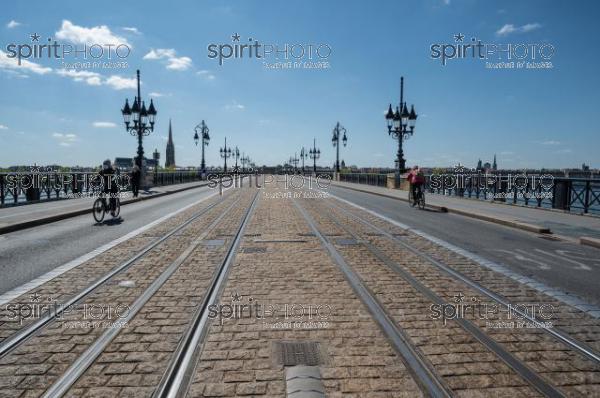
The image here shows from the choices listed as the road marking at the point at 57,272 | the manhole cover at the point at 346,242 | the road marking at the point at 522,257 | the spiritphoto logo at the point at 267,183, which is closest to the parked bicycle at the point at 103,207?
the road marking at the point at 57,272

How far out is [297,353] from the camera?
3639 millimetres

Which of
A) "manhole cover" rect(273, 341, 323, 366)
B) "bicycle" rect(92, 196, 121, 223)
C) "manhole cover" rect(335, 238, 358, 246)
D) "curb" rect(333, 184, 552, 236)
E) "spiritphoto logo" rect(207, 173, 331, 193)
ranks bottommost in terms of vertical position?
"manhole cover" rect(273, 341, 323, 366)

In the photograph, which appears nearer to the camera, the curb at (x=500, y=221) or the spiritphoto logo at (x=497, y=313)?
the spiritphoto logo at (x=497, y=313)

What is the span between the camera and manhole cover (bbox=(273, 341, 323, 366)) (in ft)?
11.4

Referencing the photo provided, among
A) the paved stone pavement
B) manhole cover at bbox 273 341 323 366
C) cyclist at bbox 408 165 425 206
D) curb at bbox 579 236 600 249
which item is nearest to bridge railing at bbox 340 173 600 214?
cyclist at bbox 408 165 425 206

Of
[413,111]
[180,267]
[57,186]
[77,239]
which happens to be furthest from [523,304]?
[413,111]

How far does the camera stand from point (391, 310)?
15.6 ft

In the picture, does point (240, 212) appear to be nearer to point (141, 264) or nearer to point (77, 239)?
point (77, 239)

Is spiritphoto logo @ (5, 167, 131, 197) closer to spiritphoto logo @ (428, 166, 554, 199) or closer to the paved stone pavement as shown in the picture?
the paved stone pavement

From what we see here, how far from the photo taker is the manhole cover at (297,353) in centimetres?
348

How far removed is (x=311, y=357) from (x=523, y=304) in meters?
2.98

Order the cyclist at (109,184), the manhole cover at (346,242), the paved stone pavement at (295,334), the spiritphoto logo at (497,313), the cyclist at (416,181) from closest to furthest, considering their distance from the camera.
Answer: the paved stone pavement at (295,334)
the spiritphoto logo at (497,313)
the manhole cover at (346,242)
the cyclist at (109,184)
the cyclist at (416,181)

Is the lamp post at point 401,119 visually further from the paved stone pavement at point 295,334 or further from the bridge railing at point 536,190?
the paved stone pavement at point 295,334

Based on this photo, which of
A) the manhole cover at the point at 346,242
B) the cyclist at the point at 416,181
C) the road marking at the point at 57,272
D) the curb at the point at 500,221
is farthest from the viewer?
the cyclist at the point at 416,181
